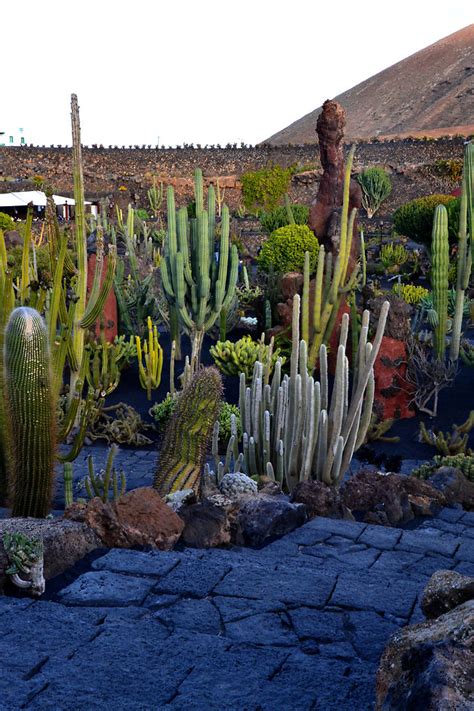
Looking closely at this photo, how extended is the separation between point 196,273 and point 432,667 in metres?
7.30

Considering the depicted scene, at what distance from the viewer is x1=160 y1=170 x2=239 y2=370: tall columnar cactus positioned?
28.6ft

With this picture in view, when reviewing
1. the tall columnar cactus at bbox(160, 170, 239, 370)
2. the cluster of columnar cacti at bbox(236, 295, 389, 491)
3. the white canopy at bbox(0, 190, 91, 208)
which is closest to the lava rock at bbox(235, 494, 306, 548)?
the cluster of columnar cacti at bbox(236, 295, 389, 491)

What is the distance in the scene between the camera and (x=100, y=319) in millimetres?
9688

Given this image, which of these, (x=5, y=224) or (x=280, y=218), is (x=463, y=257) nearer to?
(x=280, y=218)

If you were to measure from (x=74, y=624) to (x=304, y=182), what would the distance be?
1330 inches

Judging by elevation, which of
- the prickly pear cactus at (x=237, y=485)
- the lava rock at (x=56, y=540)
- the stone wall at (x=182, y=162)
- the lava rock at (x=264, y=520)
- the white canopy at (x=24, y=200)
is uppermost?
the stone wall at (x=182, y=162)

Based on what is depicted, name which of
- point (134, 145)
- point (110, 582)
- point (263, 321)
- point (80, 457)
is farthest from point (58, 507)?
point (134, 145)

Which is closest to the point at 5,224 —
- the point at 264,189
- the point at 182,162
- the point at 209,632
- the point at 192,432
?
Result: the point at 264,189

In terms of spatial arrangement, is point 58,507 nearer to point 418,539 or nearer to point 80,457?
point 80,457

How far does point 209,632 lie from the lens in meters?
2.76

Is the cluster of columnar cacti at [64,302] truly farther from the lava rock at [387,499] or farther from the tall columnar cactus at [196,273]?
the lava rock at [387,499]

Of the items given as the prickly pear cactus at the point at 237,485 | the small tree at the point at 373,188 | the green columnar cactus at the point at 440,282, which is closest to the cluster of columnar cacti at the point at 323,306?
the green columnar cactus at the point at 440,282

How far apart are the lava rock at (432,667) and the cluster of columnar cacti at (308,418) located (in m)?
3.16

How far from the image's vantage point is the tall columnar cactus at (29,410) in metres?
4.11
